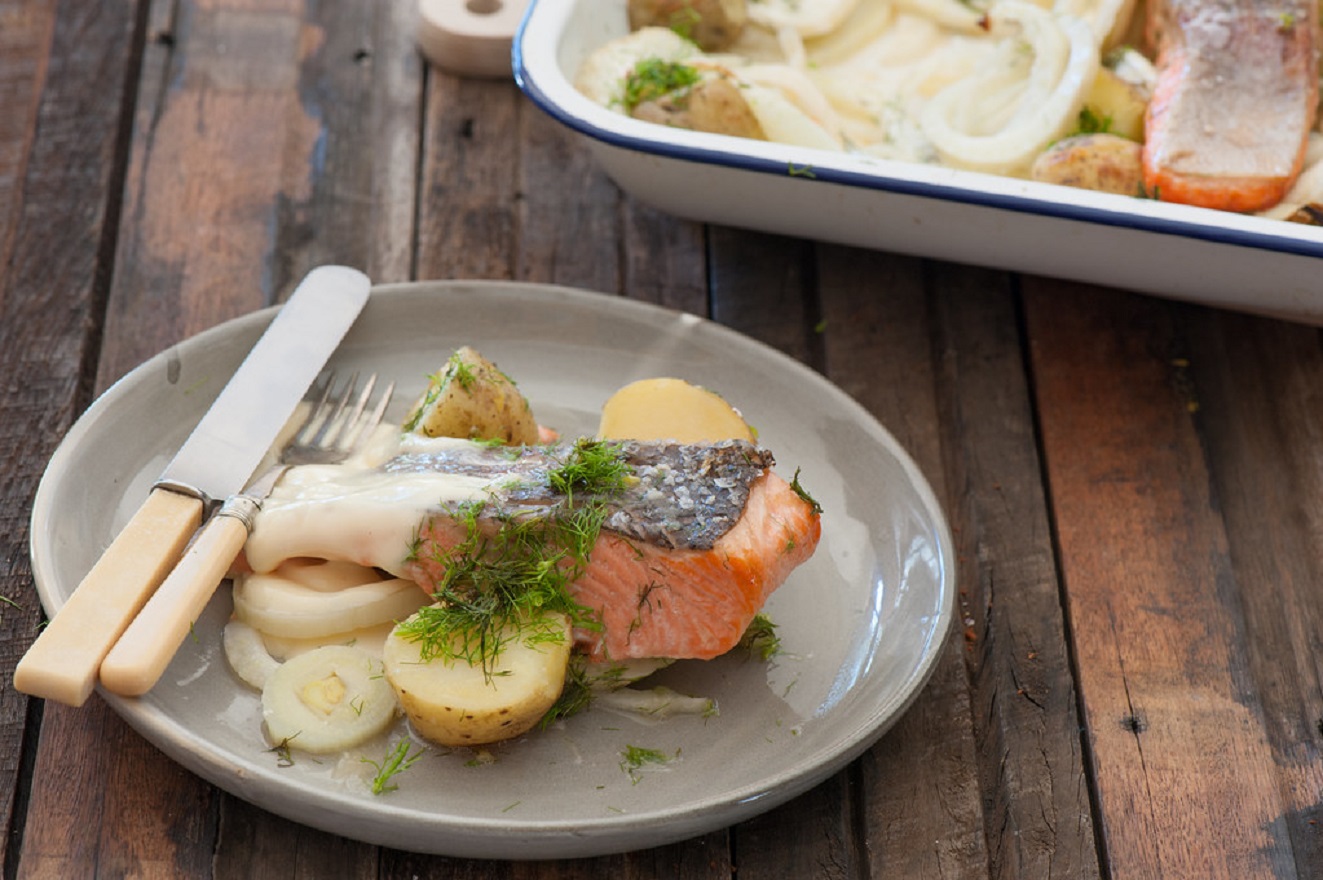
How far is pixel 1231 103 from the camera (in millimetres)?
2449

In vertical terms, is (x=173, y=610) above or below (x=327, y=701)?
above

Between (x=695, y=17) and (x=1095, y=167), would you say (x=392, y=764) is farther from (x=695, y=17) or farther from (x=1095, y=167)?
(x=695, y=17)

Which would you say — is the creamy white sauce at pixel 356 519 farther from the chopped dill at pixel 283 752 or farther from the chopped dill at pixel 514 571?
the chopped dill at pixel 283 752

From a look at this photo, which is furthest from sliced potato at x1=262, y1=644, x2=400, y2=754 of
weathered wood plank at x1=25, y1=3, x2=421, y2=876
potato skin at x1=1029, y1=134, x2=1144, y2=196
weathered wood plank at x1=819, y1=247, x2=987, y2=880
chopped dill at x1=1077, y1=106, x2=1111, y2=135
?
chopped dill at x1=1077, y1=106, x2=1111, y2=135

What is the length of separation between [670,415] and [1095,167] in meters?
0.88

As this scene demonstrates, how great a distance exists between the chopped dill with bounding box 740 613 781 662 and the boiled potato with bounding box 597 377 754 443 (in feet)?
0.83

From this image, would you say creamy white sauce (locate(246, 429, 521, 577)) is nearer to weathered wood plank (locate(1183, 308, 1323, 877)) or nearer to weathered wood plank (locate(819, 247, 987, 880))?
weathered wood plank (locate(819, 247, 987, 880))

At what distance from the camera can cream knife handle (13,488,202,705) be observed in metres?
1.60

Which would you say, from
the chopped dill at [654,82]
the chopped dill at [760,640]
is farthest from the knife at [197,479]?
the chopped dill at [760,640]

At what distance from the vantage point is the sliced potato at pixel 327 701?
169 centimetres

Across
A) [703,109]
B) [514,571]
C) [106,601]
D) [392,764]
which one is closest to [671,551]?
[514,571]

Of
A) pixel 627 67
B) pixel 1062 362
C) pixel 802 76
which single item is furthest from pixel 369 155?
pixel 1062 362

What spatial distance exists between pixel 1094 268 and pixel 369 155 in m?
1.43

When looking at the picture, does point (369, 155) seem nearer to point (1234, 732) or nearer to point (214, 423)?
point (214, 423)
